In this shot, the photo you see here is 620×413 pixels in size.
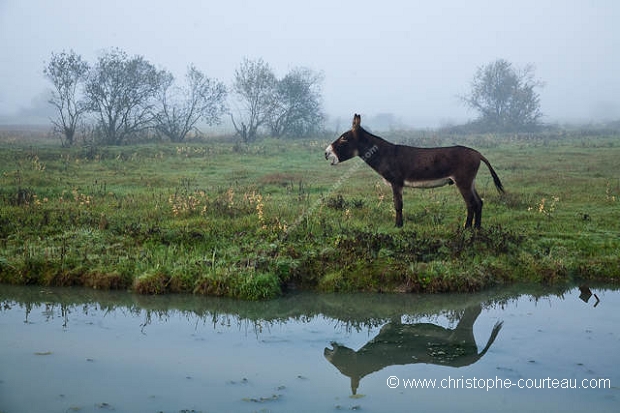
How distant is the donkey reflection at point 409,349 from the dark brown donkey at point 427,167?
452cm

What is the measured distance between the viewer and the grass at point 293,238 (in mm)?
10156

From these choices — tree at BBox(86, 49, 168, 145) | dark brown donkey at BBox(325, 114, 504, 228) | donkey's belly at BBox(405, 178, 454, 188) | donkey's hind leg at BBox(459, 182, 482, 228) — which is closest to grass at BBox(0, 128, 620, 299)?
donkey's hind leg at BBox(459, 182, 482, 228)

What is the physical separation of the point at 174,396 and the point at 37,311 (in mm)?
4055

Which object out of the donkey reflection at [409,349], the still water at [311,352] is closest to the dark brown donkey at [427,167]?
the still water at [311,352]

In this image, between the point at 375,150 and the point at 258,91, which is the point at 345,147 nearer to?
the point at 375,150

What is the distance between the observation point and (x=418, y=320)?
29.0 feet

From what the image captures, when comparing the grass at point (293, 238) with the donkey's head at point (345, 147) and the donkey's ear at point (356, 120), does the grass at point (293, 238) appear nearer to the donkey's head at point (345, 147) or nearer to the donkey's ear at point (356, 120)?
the donkey's head at point (345, 147)

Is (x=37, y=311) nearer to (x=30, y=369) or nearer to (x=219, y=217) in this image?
(x=30, y=369)

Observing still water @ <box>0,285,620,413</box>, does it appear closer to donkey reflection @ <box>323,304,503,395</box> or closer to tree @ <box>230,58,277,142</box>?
donkey reflection @ <box>323,304,503,395</box>

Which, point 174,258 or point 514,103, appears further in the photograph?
point 514,103

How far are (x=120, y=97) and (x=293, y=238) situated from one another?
100 ft

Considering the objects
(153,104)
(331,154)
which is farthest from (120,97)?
(331,154)

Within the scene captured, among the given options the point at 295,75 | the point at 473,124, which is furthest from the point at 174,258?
the point at 473,124

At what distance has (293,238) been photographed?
11812 mm
